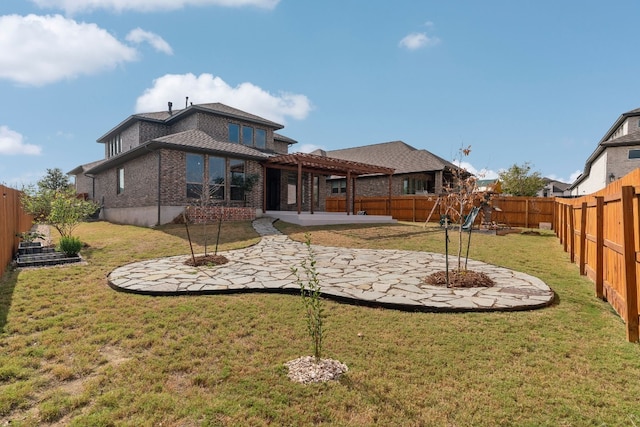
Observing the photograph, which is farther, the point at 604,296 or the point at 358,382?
the point at 604,296

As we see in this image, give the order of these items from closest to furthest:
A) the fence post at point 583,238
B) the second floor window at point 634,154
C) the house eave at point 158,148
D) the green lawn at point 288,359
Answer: the green lawn at point 288,359 → the fence post at point 583,238 → the house eave at point 158,148 → the second floor window at point 634,154

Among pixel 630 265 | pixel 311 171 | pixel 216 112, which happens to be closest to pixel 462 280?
pixel 630 265

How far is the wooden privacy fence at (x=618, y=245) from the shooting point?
368 cm

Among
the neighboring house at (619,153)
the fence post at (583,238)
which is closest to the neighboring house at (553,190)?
the neighboring house at (619,153)

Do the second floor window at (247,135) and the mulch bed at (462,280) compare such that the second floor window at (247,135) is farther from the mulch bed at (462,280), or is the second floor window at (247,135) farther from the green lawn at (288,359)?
the mulch bed at (462,280)

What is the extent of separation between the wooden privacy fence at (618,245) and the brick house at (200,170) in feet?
35.2

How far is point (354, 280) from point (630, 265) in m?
Result: 3.72

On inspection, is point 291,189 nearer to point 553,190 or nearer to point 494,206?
point 494,206

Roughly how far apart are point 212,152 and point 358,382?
47.1 feet

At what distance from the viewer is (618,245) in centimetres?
427

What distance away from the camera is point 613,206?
4605 millimetres

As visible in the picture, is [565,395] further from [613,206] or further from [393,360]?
[613,206]

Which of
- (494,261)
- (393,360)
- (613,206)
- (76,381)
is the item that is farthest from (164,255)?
(613,206)

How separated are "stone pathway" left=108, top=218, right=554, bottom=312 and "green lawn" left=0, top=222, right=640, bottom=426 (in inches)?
10.0
